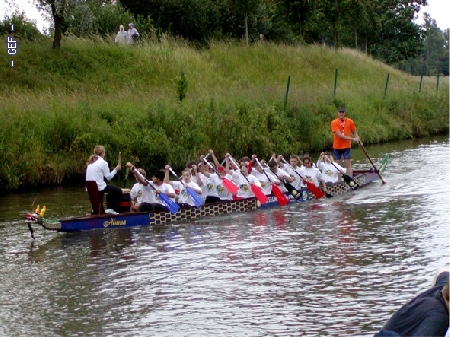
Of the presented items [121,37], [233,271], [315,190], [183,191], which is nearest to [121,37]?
[121,37]

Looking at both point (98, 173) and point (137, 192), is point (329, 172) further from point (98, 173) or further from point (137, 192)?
point (98, 173)

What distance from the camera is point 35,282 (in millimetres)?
14297

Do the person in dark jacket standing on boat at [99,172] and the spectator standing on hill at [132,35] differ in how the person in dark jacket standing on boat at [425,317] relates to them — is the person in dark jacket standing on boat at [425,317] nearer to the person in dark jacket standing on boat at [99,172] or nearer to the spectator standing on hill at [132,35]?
the person in dark jacket standing on boat at [99,172]

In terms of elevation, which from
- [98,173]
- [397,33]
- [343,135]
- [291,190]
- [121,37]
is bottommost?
[291,190]

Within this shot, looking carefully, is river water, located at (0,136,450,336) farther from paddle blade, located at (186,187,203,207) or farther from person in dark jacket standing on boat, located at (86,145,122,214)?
person in dark jacket standing on boat, located at (86,145,122,214)

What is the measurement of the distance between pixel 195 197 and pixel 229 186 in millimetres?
1202

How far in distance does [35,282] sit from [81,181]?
13.2 metres

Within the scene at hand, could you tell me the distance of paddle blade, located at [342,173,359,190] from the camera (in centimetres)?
2384

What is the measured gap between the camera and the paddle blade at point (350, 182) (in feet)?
78.2

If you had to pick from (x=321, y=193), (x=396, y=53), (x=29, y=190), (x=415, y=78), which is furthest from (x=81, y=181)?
(x=396, y=53)

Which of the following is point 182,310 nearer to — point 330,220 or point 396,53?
point 330,220

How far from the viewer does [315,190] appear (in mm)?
22516

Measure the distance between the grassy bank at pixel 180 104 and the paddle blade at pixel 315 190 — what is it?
7.40m

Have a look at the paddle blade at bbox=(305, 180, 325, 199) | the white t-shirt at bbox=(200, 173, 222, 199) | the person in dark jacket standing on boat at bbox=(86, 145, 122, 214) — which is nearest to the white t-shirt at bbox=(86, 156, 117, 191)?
the person in dark jacket standing on boat at bbox=(86, 145, 122, 214)
